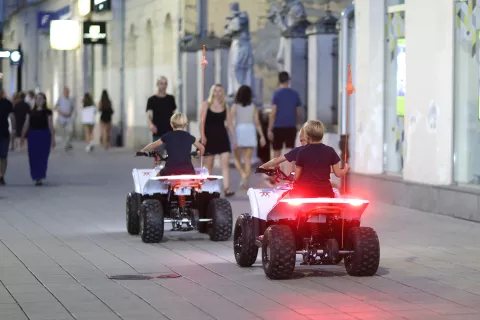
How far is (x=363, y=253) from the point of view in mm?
11859

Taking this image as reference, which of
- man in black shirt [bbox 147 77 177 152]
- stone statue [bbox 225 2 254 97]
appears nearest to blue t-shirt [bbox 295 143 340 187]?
man in black shirt [bbox 147 77 177 152]

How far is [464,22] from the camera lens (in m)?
18.4

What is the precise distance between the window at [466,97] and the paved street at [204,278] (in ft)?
2.70

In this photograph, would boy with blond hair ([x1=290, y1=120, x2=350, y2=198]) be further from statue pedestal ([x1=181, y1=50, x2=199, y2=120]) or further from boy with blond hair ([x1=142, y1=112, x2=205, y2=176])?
statue pedestal ([x1=181, y1=50, x2=199, y2=120])

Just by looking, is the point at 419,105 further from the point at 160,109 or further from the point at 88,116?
the point at 88,116

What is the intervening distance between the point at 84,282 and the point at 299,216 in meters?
1.81

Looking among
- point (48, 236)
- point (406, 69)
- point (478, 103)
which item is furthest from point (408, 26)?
point (48, 236)

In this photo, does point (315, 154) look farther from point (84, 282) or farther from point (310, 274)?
point (84, 282)

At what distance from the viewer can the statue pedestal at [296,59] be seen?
94.8 feet

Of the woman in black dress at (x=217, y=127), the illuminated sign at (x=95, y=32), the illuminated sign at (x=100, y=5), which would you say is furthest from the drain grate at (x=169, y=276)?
the illuminated sign at (x=95, y=32)

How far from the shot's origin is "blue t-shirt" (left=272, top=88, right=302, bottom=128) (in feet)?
76.1

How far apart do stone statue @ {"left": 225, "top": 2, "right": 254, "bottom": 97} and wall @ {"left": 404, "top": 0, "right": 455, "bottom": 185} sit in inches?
424

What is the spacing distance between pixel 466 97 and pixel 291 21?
10.9 m

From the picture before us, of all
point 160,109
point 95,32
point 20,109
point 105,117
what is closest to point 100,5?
point 160,109
